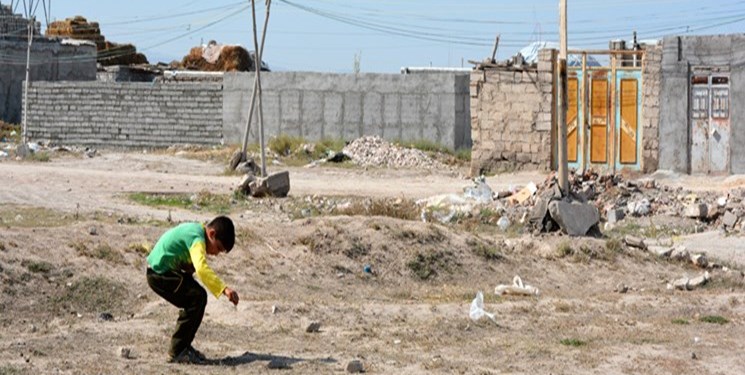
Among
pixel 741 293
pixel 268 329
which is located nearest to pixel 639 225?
pixel 741 293

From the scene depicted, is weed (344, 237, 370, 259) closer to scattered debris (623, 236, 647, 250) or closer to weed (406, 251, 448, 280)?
weed (406, 251, 448, 280)

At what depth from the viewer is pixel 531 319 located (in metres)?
11.5

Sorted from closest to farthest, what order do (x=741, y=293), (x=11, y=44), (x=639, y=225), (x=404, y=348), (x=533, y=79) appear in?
(x=404, y=348) → (x=741, y=293) → (x=639, y=225) → (x=533, y=79) → (x=11, y=44)

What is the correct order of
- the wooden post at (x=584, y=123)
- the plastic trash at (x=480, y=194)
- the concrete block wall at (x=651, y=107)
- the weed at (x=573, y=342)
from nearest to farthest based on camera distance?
the weed at (x=573, y=342)
the plastic trash at (x=480, y=194)
the concrete block wall at (x=651, y=107)
the wooden post at (x=584, y=123)


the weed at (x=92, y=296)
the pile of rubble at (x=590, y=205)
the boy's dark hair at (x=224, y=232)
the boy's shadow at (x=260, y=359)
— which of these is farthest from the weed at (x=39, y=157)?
the boy's dark hair at (x=224, y=232)

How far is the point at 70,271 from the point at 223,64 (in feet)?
123

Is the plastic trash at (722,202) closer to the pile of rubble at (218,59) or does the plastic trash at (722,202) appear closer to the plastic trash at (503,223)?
the plastic trash at (503,223)

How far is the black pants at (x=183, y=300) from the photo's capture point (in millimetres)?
8820

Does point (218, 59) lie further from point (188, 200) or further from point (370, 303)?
point (370, 303)

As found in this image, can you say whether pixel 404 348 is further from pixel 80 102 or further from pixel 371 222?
pixel 80 102

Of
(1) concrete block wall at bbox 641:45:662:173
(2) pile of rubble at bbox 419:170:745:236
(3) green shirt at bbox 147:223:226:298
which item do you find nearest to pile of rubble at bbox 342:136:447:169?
(1) concrete block wall at bbox 641:45:662:173

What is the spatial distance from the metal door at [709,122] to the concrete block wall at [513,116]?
106 inches

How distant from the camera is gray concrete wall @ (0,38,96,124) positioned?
42.0 metres

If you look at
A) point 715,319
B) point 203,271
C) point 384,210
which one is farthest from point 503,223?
point 203,271
